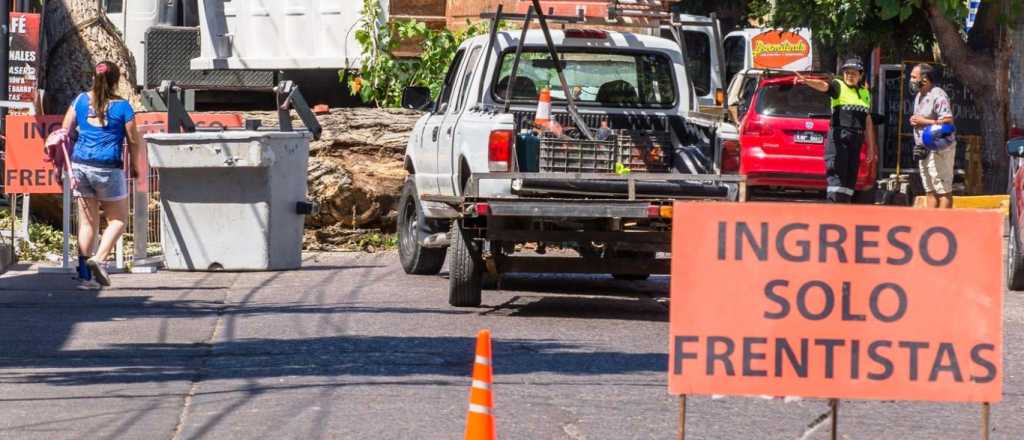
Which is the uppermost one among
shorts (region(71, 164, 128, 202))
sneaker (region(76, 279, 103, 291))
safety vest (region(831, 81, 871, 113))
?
safety vest (region(831, 81, 871, 113))

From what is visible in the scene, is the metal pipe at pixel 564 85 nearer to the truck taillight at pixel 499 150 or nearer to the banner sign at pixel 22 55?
the truck taillight at pixel 499 150

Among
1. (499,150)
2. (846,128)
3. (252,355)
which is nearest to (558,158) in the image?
(499,150)

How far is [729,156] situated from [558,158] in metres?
1.18

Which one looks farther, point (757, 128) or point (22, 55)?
point (757, 128)

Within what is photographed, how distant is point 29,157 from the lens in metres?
16.2

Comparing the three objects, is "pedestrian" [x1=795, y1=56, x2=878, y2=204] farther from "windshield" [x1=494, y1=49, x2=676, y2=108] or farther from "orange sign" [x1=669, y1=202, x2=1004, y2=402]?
"orange sign" [x1=669, y1=202, x2=1004, y2=402]

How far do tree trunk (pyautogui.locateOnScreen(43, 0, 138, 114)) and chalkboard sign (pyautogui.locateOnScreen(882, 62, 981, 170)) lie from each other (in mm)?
11361

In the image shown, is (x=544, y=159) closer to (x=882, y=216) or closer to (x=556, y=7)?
(x=556, y=7)

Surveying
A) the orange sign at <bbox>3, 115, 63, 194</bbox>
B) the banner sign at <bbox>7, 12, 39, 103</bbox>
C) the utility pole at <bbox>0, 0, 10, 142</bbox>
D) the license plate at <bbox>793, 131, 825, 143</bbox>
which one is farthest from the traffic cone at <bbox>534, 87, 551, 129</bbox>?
the banner sign at <bbox>7, 12, 39, 103</bbox>

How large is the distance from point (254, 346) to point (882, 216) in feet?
15.6

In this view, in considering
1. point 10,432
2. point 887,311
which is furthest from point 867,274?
point 10,432

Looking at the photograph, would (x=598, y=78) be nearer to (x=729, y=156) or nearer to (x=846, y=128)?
(x=729, y=156)

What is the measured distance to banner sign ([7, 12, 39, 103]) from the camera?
2361cm

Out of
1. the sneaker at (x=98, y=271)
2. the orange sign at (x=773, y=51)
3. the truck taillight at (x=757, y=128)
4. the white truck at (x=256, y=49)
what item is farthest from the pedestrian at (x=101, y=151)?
the orange sign at (x=773, y=51)
